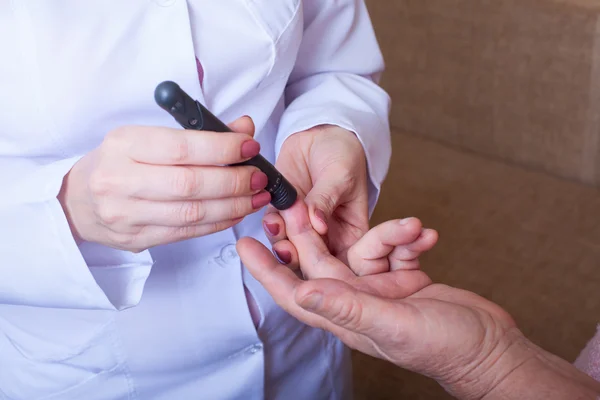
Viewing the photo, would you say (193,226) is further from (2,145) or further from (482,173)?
(482,173)

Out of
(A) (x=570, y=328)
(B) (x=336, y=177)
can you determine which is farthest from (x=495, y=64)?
(B) (x=336, y=177)

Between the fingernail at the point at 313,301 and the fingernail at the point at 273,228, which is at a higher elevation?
the fingernail at the point at 313,301

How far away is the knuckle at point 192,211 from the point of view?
540 millimetres

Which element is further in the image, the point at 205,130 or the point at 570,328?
the point at 570,328

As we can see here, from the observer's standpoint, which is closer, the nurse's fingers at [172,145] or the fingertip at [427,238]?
the nurse's fingers at [172,145]

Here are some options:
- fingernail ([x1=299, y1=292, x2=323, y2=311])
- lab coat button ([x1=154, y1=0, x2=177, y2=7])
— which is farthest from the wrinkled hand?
lab coat button ([x1=154, y1=0, x2=177, y2=7])

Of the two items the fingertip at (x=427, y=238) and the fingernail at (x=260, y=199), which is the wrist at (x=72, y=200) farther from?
the fingertip at (x=427, y=238)

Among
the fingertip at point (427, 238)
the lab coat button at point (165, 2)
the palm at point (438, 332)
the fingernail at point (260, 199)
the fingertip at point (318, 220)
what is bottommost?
the palm at point (438, 332)

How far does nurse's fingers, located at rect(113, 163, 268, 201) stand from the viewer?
52cm

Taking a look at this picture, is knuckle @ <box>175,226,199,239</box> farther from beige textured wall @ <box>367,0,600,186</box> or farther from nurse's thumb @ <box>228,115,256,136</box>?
beige textured wall @ <box>367,0,600,186</box>

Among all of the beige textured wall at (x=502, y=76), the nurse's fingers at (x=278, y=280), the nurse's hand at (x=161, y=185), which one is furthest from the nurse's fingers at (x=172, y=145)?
the beige textured wall at (x=502, y=76)

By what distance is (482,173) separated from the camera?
1.50m

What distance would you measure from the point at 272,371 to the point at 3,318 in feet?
0.92

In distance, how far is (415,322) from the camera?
540 mm
